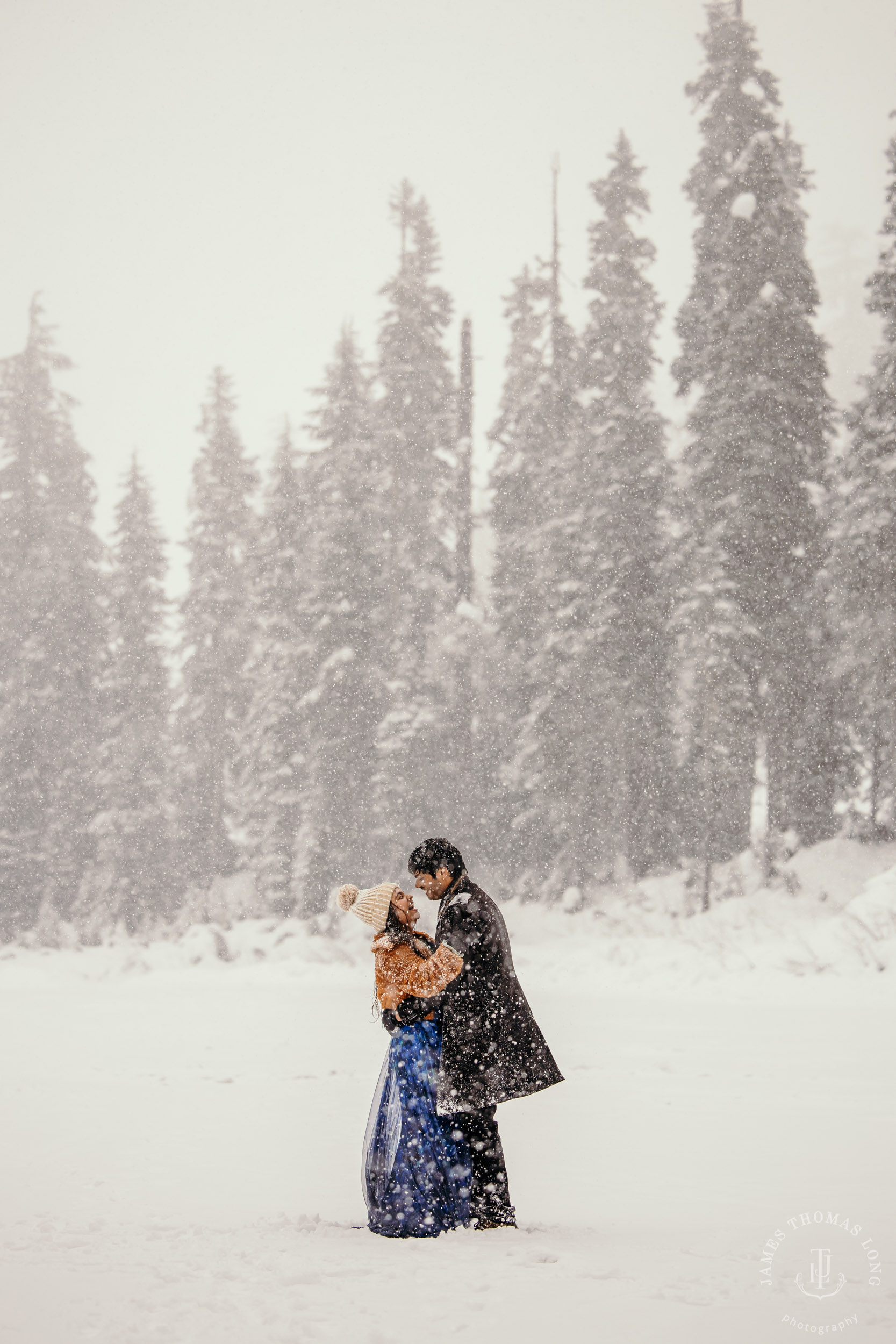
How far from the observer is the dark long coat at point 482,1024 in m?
5.36

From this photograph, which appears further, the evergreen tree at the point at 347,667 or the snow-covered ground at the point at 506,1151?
the evergreen tree at the point at 347,667

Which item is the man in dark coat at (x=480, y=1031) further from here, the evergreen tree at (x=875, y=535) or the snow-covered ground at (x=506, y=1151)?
the evergreen tree at (x=875, y=535)

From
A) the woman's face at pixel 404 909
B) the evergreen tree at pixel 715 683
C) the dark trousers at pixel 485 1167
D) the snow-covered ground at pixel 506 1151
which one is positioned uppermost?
the evergreen tree at pixel 715 683

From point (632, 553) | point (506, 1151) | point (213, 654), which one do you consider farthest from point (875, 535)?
point (213, 654)

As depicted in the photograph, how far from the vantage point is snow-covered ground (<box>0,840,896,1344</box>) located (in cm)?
423

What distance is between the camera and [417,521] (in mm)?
27625

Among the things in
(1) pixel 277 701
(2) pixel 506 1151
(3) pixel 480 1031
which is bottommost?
(2) pixel 506 1151

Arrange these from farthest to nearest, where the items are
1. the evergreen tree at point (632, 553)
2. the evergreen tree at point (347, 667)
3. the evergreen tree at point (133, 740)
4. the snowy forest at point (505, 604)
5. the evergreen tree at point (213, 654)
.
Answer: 1. the evergreen tree at point (213, 654)
2. the evergreen tree at point (133, 740)
3. the evergreen tree at point (347, 667)
4. the evergreen tree at point (632, 553)
5. the snowy forest at point (505, 604)

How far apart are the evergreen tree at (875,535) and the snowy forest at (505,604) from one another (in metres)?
0.06

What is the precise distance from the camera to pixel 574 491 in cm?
2464

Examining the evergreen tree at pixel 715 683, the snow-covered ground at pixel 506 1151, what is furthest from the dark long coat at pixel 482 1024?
the evergreen tree at pixel 715 683

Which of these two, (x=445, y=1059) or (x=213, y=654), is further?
(x=213, y=654)

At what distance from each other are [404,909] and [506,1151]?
125 inches

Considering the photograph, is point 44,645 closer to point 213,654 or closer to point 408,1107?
point 213,654
